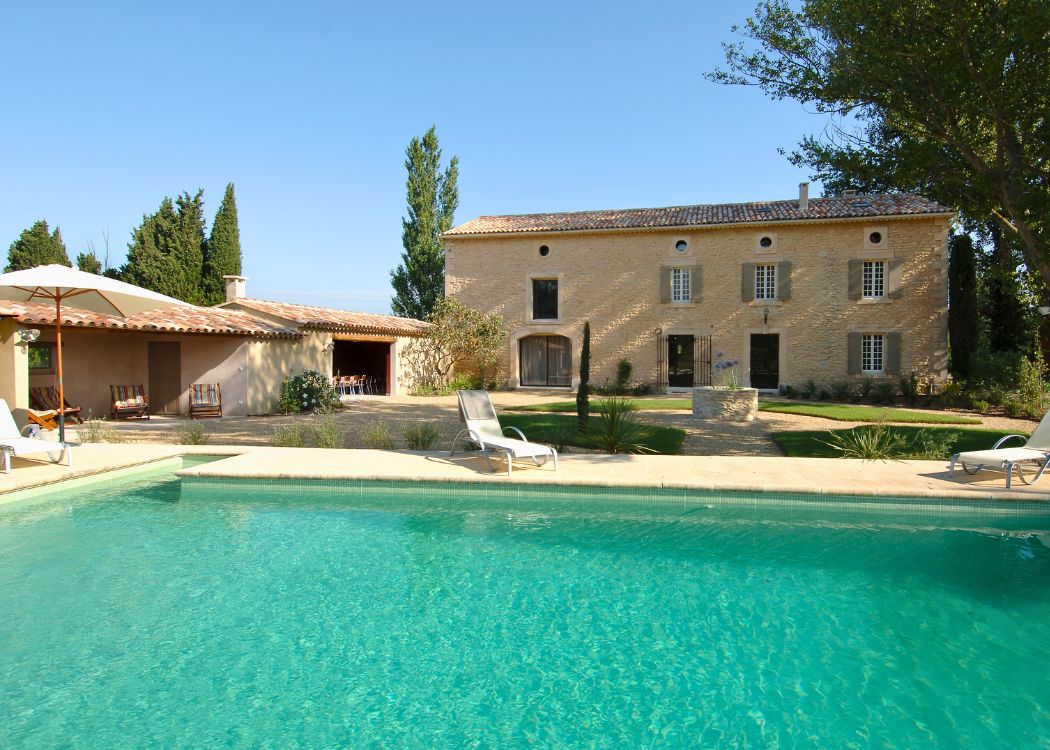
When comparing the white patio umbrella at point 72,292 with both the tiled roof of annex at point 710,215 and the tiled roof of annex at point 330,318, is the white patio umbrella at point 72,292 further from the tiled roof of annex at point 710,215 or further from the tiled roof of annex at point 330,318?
the tiled roof of annex at point 710,215

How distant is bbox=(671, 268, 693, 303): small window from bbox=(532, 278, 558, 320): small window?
4231mm

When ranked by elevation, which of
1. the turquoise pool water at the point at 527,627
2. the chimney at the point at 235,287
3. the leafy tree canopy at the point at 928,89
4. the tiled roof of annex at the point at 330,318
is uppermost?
the leafy tree canopy at the point at 928,89

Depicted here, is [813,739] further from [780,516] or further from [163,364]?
[163,364]

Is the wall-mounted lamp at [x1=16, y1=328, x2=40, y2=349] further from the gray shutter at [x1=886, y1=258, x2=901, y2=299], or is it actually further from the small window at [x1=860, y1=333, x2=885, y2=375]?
the gray shutter at [x1=886, y1=258, x2=901, y2=299]

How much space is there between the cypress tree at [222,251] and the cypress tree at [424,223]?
8210 millimetres

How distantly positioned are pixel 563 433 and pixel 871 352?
14.6 m

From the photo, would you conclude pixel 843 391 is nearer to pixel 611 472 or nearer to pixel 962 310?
pixel 962 310

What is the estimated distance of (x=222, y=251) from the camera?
96.6 feet

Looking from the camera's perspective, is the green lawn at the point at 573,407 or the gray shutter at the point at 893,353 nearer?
the green lawn at the point at 573,407

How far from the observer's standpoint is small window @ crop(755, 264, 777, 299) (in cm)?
2167

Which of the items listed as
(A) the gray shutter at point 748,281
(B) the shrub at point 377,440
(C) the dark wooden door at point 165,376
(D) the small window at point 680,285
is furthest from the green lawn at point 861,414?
(C) the dark wooden door at point 165,376

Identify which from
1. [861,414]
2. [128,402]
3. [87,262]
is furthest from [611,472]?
[87,262]

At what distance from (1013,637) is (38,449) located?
32.3 ft

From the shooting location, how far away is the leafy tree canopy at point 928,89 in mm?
9227
